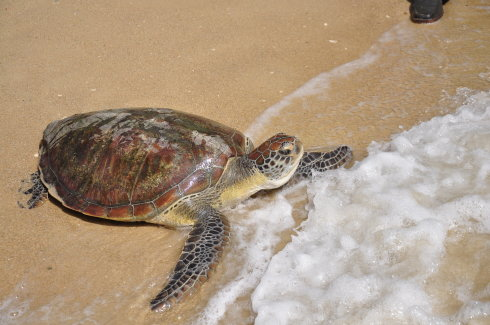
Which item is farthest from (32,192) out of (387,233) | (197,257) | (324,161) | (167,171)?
(387,233)

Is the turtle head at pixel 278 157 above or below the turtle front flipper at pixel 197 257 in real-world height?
above

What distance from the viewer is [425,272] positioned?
289cm

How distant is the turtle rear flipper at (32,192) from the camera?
13.1 feet

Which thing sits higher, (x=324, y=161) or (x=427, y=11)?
(x=427, y=11)

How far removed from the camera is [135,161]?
358 centimetres

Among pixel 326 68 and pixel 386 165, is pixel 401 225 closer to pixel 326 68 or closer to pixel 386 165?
pixel 386 165

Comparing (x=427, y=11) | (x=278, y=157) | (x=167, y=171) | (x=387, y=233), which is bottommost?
(x=387, y=233)

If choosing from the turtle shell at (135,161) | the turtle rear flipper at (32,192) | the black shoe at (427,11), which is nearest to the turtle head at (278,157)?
the turtle shell at (135,161)

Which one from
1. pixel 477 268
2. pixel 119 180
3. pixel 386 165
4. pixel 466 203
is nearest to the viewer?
pixel 477 268

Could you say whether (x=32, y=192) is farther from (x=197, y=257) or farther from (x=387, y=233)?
(x=387, y=233)

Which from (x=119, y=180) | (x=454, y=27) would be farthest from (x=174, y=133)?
(x=454, y=27)

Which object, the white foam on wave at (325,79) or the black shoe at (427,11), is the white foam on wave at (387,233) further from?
the black shoe at (427,11)

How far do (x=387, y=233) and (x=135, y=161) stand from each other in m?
2.12

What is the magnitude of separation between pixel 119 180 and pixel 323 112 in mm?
2403
